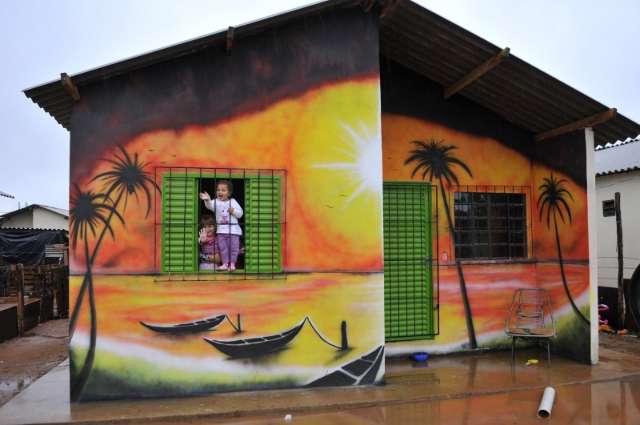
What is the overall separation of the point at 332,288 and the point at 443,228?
259 centimetres

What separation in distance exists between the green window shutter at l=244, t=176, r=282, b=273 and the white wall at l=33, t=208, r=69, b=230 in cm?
2431

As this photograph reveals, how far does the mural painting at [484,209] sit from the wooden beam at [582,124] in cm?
16

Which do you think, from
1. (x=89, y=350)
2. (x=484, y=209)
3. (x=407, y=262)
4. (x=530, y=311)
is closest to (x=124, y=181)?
(x=89, y=350)

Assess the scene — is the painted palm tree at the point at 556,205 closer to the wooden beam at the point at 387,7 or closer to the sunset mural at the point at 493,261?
the sunset mural at the point at 493,261

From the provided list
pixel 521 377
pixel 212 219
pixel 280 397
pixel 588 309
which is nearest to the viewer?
pixel 280 397

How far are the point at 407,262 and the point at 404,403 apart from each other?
2487mm

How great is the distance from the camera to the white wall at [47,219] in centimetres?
2720

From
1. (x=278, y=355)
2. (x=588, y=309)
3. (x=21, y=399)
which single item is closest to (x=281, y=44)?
(x=278, y=355)

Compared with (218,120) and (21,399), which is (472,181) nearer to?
(218,120)

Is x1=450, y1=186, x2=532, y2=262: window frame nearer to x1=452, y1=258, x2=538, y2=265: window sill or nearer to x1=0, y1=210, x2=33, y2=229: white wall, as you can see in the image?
x1=452, y1=258, x2=538, y2=265: window sill

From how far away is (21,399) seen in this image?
5883mm

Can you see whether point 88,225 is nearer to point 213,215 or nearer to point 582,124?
point 213,215

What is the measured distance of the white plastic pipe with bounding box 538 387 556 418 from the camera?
5379mm

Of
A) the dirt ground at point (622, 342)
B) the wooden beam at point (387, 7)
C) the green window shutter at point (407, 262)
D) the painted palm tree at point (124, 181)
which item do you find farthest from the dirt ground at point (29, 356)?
the dirt ground at point (622, 342)
